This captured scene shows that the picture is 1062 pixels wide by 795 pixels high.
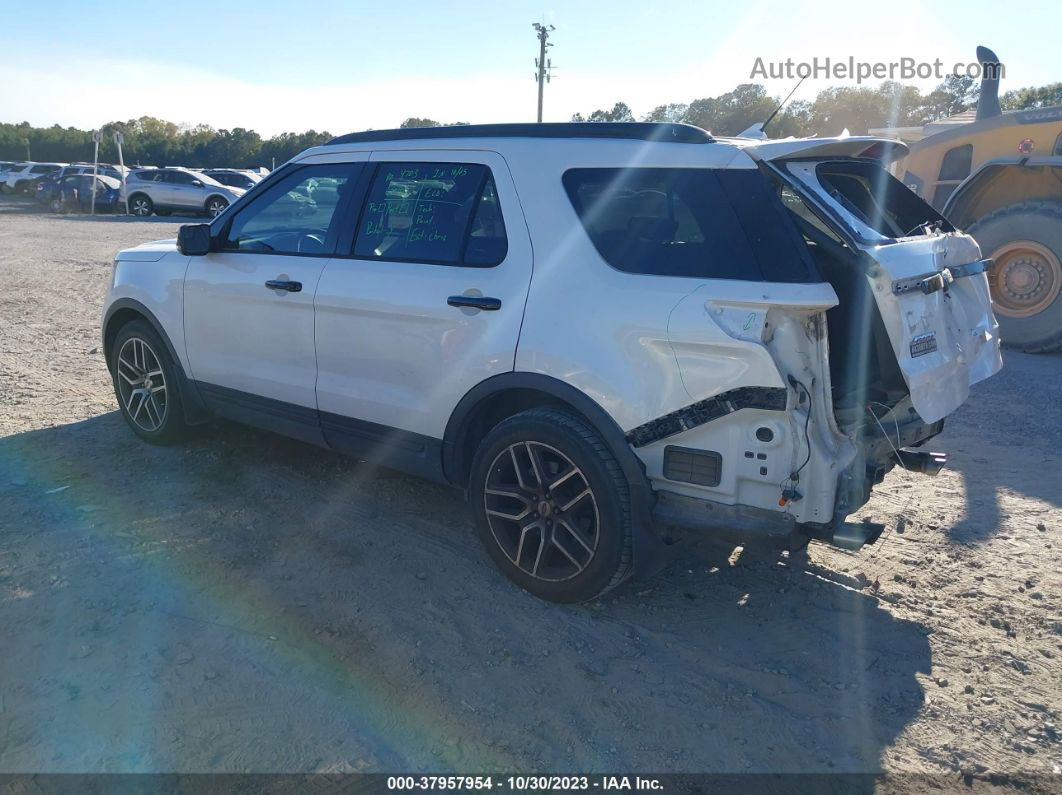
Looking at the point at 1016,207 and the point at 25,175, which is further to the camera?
the point at 25,175

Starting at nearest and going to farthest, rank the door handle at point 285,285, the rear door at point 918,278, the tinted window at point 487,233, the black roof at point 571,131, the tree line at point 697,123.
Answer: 1. the rear door at point 918,278
2. the black roof at point 571,131
3. the tinted window at point 487,233
4. the door handle at point 285,285
5. the tree line at point 697,123

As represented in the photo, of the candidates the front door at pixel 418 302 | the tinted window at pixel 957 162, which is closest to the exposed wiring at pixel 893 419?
the front door at pixel 418 302

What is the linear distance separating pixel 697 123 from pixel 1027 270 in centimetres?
1715

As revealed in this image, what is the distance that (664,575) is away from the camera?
411cm

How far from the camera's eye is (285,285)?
14.8 feet

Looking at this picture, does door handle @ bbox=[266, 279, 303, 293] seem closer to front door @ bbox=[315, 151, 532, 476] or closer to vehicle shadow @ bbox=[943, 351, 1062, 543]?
front door @ bbox=[315, 151, 532, 476]

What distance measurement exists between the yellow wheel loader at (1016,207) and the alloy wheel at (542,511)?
22.6 ft

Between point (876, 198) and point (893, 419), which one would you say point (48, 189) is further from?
point (893, 419)

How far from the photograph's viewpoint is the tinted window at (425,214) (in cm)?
396

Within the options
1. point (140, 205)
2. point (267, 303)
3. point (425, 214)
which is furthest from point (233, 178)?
point (425, 214)

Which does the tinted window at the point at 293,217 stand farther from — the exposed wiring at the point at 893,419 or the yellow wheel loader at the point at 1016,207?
the yellow wheel loader at the point at 1016,207

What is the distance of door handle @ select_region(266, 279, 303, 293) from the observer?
446 cm

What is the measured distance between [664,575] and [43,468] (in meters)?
3.67

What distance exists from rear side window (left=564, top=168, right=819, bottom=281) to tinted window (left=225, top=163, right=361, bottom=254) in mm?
1450
